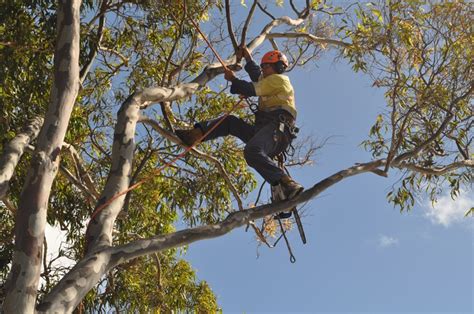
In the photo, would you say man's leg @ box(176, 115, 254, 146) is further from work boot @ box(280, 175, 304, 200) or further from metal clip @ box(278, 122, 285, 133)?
work boot @ box(280, 175, 304, 200)

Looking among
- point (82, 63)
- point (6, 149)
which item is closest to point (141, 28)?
point (82, 63)

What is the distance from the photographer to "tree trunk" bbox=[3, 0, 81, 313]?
8.32ft

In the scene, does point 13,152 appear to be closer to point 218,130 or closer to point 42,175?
point 42,175

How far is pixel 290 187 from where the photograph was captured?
144 inches

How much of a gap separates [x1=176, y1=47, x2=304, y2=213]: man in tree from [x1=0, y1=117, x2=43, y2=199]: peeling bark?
101cm

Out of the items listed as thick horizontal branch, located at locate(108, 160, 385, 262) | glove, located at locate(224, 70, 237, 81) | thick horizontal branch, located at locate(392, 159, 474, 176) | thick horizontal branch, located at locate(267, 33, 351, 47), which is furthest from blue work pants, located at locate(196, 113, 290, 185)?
thick horizontal branch, located at locate(267, 33, 351, 47)

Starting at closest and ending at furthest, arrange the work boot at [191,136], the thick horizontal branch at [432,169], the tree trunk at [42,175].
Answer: the tree trunk at [42,175], the work boot at [191,136], the thick horizontal branch at [432,169]

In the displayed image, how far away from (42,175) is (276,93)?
72.3 inches

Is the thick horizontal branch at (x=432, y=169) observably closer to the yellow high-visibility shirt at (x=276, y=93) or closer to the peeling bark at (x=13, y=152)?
the yellow high-visibility shirt at (x=276, y=93)

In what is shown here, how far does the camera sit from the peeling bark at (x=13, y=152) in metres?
3.36

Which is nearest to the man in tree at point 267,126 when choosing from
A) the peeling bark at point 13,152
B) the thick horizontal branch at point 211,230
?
the thick horizontal branch at point 211,230

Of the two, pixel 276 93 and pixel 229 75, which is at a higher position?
pixel 229 75

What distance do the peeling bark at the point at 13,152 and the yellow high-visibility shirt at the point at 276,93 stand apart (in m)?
1.58

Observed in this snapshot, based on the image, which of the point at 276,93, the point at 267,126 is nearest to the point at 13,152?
the point at 267,126
